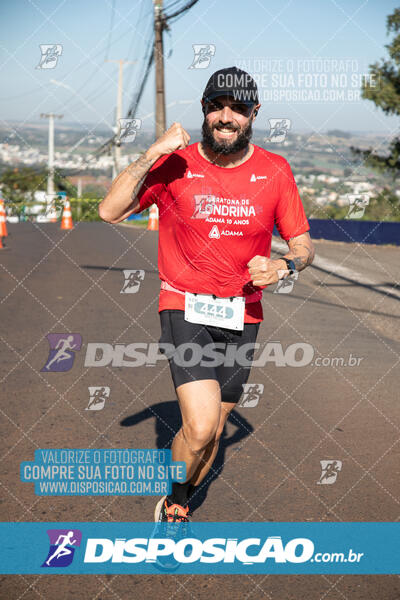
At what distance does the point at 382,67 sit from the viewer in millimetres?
30312

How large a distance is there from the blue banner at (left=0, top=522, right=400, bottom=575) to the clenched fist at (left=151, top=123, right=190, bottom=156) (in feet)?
6.14

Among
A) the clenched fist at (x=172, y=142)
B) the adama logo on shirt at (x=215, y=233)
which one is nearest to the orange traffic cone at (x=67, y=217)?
the adama logo on shirt at (x=215, y=233)

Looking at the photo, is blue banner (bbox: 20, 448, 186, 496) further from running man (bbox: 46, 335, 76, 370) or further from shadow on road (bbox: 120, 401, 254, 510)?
running man (bbox: 46, 335, 76, 370)

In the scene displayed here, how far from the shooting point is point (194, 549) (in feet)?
11.3

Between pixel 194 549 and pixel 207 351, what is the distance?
1006 millimetres

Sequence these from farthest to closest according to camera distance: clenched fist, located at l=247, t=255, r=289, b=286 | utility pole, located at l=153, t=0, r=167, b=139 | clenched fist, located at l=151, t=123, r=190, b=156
Result: utility pole, located at l=153, t=0, r=167, b=139
clenched fist, located at l=247, t=255, r=289, b=286
clenched fist, located at l=151, t=123, r=190, b=156

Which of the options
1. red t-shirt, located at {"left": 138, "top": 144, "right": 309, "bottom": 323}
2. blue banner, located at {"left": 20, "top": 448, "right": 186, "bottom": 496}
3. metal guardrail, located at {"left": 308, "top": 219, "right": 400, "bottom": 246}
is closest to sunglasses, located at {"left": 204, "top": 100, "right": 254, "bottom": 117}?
red t-shirt, located at {"left": 138, "top": 144, "right": 309, "bottom": 323}

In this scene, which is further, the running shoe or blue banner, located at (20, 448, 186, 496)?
blue banner, located at (20, 448, 186, 496)

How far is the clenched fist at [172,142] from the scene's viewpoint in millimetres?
3117

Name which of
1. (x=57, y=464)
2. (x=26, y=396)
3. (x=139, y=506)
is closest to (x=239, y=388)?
(x=139, y=506)

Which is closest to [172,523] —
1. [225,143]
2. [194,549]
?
[194,549]

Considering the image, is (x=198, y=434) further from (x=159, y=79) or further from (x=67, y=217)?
(x=159, y=79)

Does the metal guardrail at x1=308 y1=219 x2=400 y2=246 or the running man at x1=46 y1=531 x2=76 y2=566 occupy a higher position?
the running man at x1=46 y1=531 x2=76 y2=566

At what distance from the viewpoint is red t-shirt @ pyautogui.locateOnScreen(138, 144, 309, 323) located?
11.5 ft
